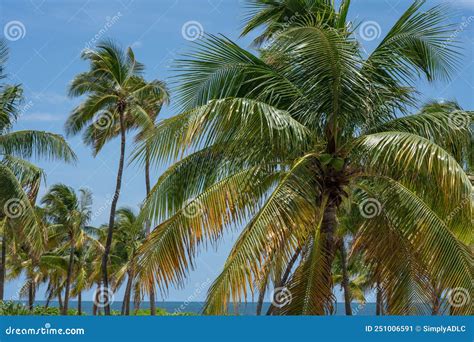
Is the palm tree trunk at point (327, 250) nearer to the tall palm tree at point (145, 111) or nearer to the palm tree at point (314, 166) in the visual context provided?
the palm tree at point (314, 166)

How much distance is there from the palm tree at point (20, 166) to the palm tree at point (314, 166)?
7.23 m

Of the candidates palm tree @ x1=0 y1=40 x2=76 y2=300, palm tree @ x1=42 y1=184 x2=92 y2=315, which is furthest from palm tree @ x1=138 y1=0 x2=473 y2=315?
palm tree @ x1=42 y1=184 x2=92 y2=315

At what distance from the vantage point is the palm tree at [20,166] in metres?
18.9

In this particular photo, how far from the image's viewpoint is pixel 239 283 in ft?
34.4

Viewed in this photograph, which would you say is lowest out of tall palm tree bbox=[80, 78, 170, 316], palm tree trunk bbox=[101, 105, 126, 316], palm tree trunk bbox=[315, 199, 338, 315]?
palm tree trunk bbox=[315, 199, 338, 315]

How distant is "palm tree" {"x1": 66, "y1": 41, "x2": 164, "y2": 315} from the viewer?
3011 cm

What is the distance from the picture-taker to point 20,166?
64.4 feet

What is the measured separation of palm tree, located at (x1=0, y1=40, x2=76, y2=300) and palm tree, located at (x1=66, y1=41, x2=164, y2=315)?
9367 millimetres

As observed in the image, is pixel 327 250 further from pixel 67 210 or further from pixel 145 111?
pixel 67 210

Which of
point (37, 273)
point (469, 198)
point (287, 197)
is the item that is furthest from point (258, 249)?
point (37, 273)

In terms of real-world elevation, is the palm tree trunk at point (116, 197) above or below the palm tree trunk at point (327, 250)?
above

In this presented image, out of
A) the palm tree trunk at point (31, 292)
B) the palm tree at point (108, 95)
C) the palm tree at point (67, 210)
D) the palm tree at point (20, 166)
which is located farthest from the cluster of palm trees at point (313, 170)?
the palm tree trunk at point (31, 292)

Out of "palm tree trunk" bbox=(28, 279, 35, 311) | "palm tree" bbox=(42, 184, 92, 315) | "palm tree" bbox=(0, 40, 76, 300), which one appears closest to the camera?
"palm tree" bbox=(0, 40, 76, 300)

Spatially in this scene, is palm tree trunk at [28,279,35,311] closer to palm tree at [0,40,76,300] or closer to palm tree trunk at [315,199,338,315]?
palm tree at [0,40,76,300]
